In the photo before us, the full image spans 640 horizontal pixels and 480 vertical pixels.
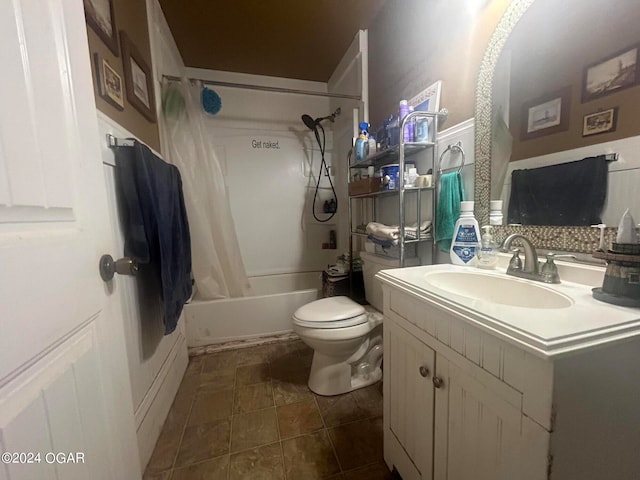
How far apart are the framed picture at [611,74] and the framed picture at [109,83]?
5.05 ft

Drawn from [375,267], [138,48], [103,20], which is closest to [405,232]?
[375,267]

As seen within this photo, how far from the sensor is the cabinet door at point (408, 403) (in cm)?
75

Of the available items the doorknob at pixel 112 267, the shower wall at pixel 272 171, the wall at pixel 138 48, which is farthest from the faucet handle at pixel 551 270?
the shower wall at pixel 272 171

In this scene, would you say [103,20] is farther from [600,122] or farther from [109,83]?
[600,122]

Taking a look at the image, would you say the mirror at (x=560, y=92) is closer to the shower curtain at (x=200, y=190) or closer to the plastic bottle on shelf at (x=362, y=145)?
the plastic bottle on shelf at (x=362, y=145)

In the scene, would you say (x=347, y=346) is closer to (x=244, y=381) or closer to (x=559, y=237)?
(x=244, y=381)

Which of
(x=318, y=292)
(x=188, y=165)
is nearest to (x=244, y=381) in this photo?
(x=318, y=292)

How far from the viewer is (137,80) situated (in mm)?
1289

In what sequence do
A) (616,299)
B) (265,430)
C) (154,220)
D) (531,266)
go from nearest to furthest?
1. (616,299)
2. (531,266)
3. (154,220)
4. (265,430)

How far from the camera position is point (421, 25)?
1.36 m

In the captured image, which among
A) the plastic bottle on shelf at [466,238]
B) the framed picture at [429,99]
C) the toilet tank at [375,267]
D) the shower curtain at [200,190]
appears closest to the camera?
the plastic bottle on shelf at [466,238]

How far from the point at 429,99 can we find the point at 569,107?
639mm

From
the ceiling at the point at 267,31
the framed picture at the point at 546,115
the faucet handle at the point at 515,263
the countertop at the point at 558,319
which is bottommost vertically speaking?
the countertop at the point at 558,319

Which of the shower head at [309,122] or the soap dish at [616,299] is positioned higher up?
the shower head at [309,122]
